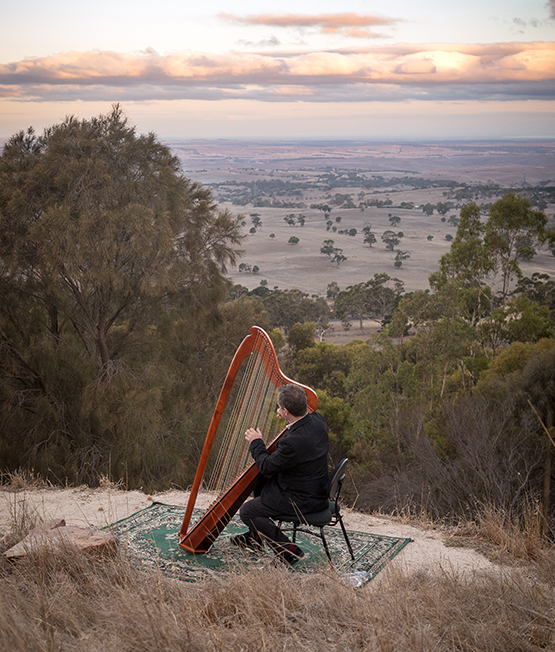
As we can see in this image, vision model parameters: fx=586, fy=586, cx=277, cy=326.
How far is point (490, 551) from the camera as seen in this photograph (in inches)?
172

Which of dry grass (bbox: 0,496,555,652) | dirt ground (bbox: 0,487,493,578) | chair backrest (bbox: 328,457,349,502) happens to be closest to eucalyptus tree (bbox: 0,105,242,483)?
dirt ground (bbox: 0,487,493,578)

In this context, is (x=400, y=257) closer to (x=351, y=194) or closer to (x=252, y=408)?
(x=351, y=194)

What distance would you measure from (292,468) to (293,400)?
0.46 metres

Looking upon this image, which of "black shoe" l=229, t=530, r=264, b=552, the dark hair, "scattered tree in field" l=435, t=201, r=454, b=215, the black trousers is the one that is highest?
"scattered tree in field" l=435, t=201, r=454, b=215

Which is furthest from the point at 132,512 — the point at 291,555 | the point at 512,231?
the point at 512,231

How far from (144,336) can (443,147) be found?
121584 millimetres

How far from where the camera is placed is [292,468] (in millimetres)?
3855

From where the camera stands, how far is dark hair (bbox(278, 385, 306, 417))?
3803 mm

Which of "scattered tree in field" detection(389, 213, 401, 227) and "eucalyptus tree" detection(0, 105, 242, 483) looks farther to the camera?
"scattered tree in field" detection(389, 213, 401, 227)

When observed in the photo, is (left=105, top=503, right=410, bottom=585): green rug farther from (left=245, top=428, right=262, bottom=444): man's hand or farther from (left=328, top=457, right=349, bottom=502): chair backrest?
(left=245, top=428, right=262, bottom=444): man's hand

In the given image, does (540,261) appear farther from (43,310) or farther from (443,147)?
(443,147)

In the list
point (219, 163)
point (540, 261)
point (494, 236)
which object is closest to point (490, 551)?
point (494, 236)

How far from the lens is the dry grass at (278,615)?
2.25m

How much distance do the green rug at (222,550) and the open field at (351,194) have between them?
123 ft
